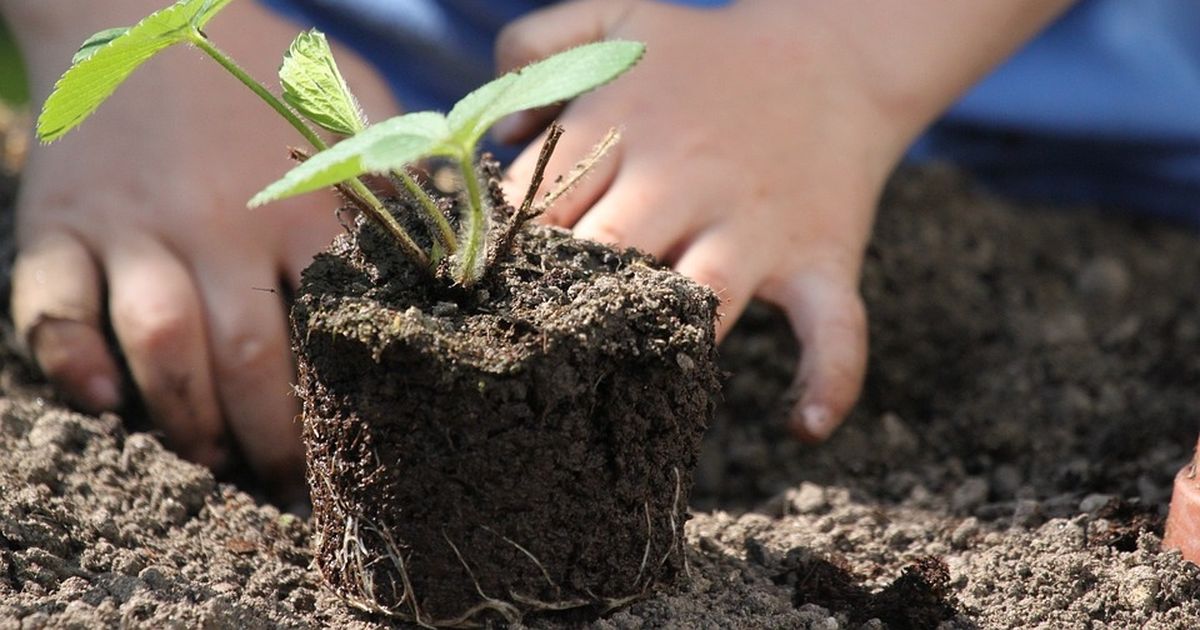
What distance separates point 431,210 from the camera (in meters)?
1.06

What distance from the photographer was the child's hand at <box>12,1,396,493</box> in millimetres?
1520

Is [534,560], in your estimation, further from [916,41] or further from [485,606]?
[916,41]

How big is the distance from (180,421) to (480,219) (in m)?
0.70

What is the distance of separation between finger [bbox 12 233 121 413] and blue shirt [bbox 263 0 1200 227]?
83 centimetres

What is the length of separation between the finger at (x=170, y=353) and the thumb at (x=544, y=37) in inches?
19.8

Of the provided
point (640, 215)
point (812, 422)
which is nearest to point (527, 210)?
point (640, 215)

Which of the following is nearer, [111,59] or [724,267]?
→ [111,59]

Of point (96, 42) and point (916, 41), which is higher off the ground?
point (916, 41)

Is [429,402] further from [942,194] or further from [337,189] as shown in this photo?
[942,194]

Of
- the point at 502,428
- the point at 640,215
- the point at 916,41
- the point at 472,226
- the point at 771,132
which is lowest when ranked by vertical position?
the point at 502,428

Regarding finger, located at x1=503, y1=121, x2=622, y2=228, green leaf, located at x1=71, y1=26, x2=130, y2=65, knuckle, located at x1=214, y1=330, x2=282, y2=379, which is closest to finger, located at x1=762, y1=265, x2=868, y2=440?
finger, located at x1=503, y1=121, x2=622, y2=228

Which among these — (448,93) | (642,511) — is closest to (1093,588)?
(642,511)

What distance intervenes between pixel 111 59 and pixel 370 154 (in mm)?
303

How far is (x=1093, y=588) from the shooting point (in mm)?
1151
